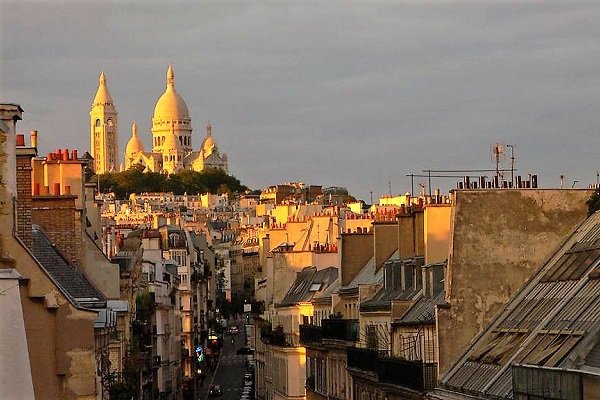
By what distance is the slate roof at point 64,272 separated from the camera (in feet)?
128

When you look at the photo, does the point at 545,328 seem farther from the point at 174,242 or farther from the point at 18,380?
the point at 174,242

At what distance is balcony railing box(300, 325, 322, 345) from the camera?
67.4 m

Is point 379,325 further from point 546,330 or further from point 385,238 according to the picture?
point 546,330

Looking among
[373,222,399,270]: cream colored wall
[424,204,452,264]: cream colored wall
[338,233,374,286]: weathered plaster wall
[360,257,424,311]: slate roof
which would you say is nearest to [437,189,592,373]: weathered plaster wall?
[424,204,452,264]: cream colored wall

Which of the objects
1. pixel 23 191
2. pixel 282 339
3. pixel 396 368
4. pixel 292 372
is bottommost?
pixel 292 372

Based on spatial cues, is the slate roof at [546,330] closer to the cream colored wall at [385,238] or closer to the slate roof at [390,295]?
the slate roof at [390,295]

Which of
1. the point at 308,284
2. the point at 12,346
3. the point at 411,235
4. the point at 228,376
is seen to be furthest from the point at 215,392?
the point at 12,346

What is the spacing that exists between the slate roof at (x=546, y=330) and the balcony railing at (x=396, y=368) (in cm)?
467

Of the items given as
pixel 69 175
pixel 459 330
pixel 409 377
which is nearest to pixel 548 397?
pixel 459 330

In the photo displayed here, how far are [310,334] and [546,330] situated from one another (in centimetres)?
4338

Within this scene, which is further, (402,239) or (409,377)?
(402,239)

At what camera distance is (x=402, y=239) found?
51.6 metres

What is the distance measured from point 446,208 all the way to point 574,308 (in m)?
20.2

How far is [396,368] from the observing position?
4569 centimetres
